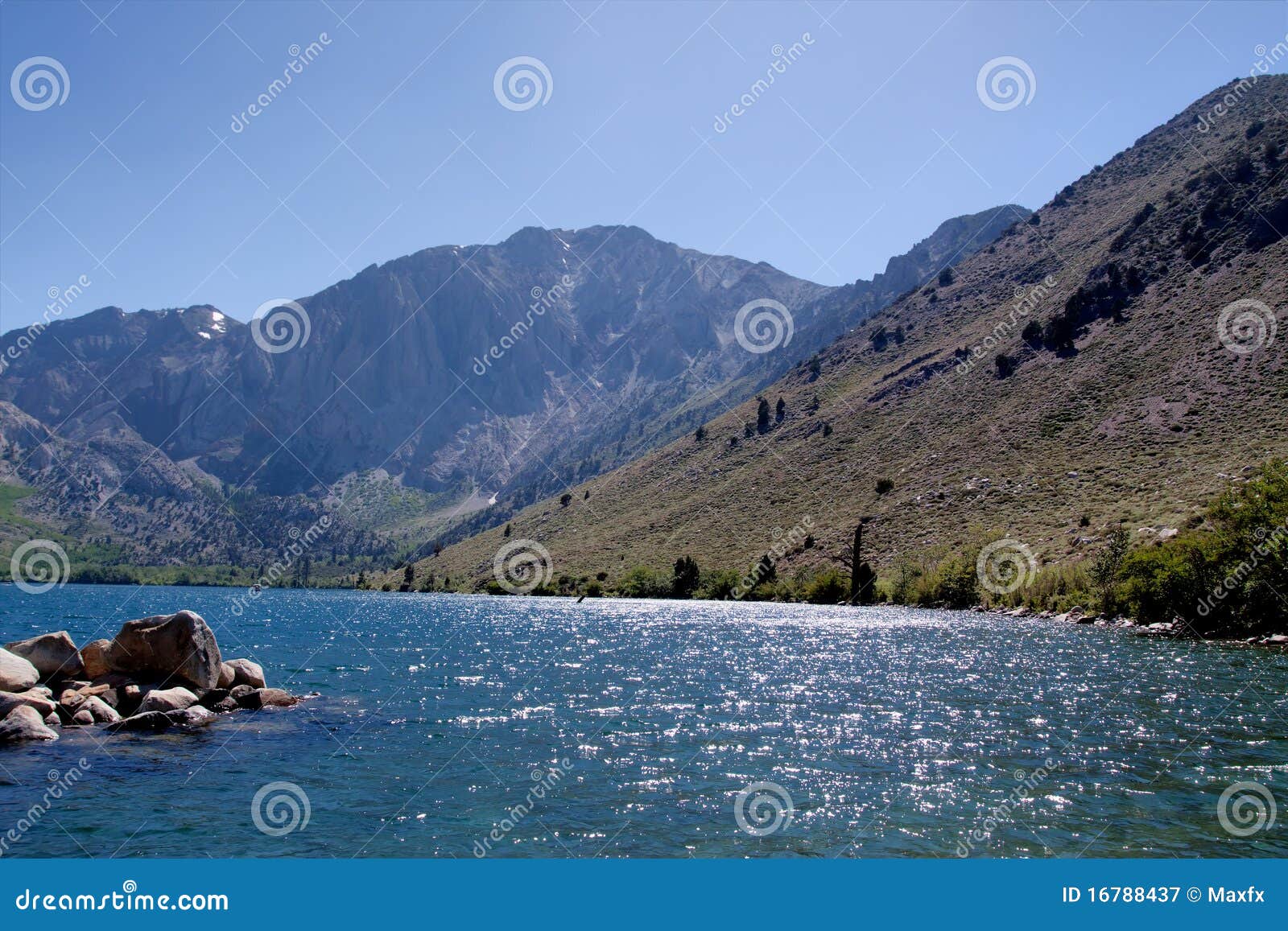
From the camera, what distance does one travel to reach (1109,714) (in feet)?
90.3

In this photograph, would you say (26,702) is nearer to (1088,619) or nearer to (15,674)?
(15,674)

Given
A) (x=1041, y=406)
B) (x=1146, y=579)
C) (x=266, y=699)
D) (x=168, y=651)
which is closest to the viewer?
(x=168, y=651)

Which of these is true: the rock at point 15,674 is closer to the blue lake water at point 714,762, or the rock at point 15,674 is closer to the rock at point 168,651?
the rock at point 168,651

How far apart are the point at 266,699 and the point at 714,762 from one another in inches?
793

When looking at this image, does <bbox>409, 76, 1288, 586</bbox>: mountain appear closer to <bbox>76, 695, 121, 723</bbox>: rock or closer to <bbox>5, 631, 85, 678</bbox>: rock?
<bbox>76, 695, 121, 723</bbox>: rock

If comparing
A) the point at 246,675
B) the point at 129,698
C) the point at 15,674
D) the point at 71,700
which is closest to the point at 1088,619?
the point at 246,675

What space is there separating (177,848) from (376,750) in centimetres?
863

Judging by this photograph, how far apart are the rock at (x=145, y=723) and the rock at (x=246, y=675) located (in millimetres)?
5342

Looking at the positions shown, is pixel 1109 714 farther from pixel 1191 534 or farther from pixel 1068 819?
pixel 1191 534

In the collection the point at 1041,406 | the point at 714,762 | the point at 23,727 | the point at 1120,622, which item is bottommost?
the point at 23,727

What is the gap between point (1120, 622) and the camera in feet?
200

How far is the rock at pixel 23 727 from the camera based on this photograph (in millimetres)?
24672

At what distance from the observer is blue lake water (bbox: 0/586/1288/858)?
16.0 m

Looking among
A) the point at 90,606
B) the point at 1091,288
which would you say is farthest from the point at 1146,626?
the point at 90,606
